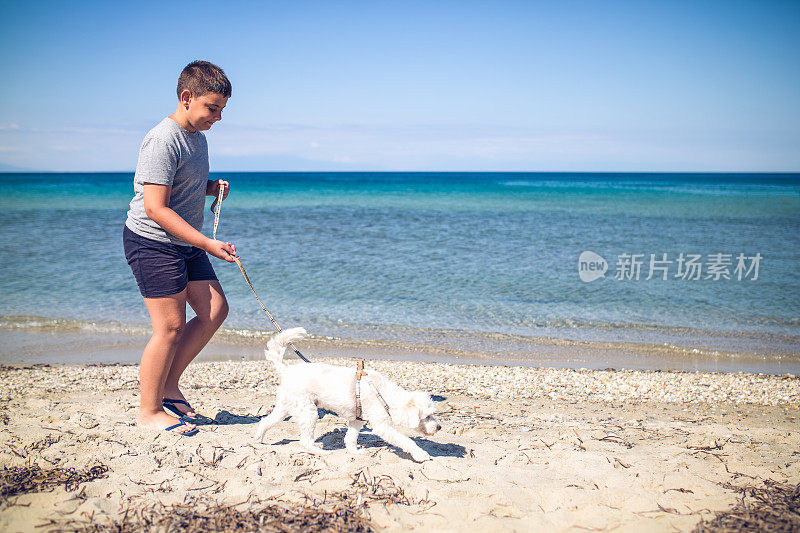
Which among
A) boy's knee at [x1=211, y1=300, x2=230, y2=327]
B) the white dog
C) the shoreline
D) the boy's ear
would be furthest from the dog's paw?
the shoreline

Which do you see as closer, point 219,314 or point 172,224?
point 172,224

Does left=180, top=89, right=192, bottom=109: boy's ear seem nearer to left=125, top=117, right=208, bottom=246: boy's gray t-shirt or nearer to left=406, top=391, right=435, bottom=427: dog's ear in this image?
left=125, top=117, right=208, bottom=246: boy's gray t-shirt

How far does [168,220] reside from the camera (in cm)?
330

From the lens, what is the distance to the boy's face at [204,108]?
135 inches

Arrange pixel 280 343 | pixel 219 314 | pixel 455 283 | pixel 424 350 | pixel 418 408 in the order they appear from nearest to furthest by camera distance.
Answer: pixel 418 408 < pixel 280 343 < pixel 219 314 < pixel 424 350 < pixel 455 283

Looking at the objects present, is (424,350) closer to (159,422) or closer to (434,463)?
(434,463)

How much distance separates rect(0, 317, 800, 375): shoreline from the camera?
7480 millimetres

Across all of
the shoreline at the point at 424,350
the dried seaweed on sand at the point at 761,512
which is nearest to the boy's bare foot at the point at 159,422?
the dried seaweed on sand at the point at 761,512

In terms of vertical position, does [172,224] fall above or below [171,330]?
above

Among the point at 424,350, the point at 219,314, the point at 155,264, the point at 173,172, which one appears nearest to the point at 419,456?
the point at 219,314

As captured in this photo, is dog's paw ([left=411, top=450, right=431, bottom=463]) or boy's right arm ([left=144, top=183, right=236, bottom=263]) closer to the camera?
boy's right arm ([left=144, top=183, right=236, bottom=263])

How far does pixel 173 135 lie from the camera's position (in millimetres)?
3379

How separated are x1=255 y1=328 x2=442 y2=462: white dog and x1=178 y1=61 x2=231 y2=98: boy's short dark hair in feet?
5.31

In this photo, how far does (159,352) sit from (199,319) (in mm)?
431
